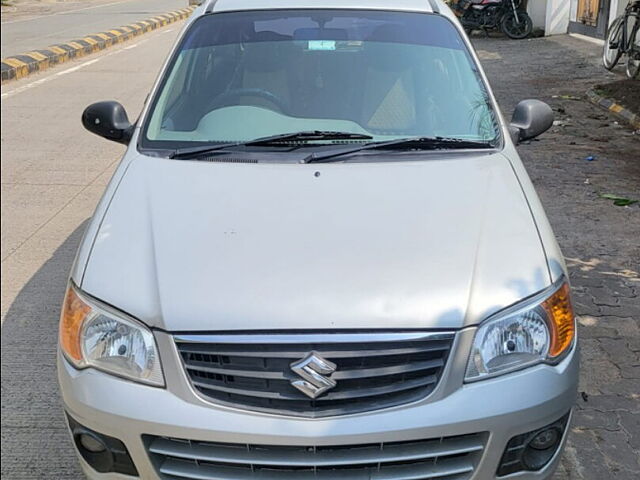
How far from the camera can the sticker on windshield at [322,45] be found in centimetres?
357

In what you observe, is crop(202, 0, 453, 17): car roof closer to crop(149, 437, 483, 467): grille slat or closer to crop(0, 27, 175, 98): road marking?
crop(149, 437, 483, 467): grille slat

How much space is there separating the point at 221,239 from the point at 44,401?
1.46 meters

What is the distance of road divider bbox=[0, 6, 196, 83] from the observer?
1209 cm

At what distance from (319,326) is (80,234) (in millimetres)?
3622

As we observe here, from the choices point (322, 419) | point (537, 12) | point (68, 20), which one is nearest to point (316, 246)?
point (322, 419)

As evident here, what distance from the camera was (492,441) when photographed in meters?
2.16

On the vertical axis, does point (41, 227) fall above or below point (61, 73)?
above

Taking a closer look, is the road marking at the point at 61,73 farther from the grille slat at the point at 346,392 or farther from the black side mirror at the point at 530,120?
the grille slat at the point at 346,392

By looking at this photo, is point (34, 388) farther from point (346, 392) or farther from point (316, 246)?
point (346, 392)

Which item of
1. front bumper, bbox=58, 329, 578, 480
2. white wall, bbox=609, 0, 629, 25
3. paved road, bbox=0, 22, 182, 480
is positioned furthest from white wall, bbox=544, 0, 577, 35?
front bumper, bbox=58, 329, 578, 480

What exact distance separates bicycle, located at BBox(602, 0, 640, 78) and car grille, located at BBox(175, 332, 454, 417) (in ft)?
32.4

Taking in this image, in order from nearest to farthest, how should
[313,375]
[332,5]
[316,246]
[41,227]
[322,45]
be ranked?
[313,375] < [316,246] < [322,45] < [332,5] < [41,227]

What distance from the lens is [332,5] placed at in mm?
3738

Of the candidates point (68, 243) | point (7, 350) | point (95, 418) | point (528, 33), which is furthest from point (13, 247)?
point (528, 33)
